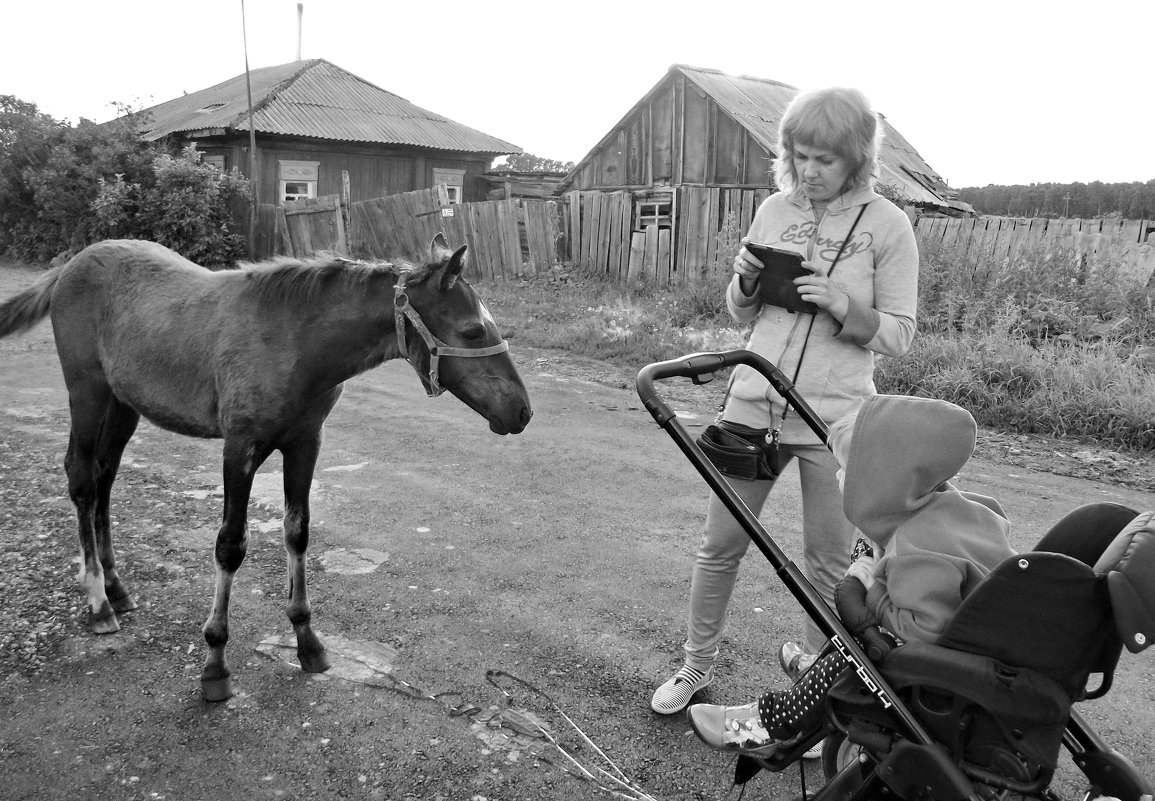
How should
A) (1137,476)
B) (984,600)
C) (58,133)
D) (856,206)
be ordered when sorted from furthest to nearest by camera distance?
(58,133) → (1137,476) → (856,206) → (984,600)

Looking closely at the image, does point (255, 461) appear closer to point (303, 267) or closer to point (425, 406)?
point (303, 267)

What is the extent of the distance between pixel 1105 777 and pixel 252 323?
3.30m

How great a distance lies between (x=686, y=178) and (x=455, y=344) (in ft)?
57.6

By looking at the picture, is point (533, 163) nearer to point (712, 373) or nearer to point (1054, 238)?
point (1054, 238)

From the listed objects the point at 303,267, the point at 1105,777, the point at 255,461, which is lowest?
the point at 1105,777

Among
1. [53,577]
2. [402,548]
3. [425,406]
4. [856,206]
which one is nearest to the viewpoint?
[856,206]

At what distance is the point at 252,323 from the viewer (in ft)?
11.4

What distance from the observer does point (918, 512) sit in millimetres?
2119

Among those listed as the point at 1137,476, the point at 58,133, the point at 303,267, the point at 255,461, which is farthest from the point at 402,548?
the point at 58,133

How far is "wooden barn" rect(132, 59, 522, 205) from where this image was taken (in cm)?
2230

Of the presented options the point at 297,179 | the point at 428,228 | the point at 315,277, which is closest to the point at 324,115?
the point at 297,179

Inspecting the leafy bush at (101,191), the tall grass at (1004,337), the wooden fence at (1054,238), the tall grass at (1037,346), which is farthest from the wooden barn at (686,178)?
the leafy bush at (101,191)

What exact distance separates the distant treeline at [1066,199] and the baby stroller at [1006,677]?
802 inches

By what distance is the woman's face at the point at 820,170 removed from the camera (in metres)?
2.72
